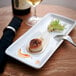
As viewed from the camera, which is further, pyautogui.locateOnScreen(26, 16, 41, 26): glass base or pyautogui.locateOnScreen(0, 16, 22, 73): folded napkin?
pyautogui.locateOnScreen(26, 16, 41, 26): glass base

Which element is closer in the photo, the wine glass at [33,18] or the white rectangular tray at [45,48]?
the white rectangular tray at [45,48]

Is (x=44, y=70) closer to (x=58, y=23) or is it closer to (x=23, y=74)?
(x=23, y=74)

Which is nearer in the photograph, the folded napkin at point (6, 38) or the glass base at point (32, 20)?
the folded napkin at point (6, 38)

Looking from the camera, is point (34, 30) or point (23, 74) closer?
point (23, 74)

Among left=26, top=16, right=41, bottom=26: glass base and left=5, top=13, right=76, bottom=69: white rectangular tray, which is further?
left=26, top=16, right=41, bottom=26: glass base

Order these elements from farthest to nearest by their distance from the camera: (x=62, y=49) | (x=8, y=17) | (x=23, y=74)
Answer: (x=8, y=17)
(x=62, y=49)
(x=23, y=74)

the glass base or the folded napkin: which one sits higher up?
the folded napkin

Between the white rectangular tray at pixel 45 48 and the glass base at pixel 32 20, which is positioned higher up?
the white rectangular tray at pixel 45 48

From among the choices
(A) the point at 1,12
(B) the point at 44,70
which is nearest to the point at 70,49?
(B) the point at 44,70
